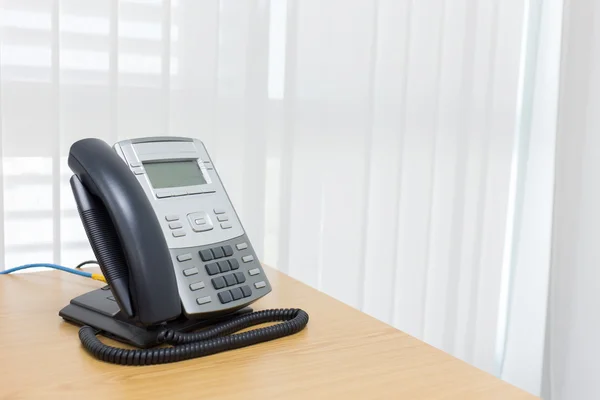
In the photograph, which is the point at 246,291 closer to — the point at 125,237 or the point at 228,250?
the point at 228,250

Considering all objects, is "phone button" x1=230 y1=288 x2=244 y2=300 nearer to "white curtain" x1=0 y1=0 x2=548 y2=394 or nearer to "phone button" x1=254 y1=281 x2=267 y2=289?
"phone button" x1=254 y1=281 x2=267 y2=289

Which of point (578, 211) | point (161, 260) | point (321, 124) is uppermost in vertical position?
point (321, 124)

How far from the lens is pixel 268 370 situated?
667 mm

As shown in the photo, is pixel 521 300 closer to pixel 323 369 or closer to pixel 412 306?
pixel 412 306

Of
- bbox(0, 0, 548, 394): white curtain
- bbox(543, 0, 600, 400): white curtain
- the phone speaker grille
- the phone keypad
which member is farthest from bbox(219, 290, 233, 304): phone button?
bbox(543, 0, 600, 400): white curtain

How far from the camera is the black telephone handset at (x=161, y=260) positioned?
0.70 m

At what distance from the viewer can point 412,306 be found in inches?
69.2

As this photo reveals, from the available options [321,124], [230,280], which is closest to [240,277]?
[230,280]

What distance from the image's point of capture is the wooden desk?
2.00 ft

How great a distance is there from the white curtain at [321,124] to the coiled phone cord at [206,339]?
2.04 ft

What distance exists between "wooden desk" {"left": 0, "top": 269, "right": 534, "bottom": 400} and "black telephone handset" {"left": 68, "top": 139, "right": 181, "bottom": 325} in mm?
69

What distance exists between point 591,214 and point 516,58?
0.48m

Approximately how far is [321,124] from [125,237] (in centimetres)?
89

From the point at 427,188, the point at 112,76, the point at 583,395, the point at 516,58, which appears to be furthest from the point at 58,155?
the point at 583,395
